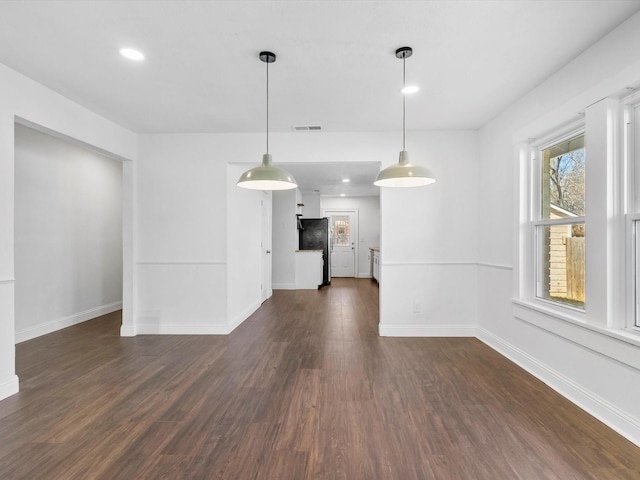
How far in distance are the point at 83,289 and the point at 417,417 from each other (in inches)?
198

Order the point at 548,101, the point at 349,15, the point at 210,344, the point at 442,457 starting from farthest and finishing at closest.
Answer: the point at 210,344, the point at 548,101, the point at 349,15, the point at 442,457

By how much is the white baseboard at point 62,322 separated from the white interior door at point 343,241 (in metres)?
6.37

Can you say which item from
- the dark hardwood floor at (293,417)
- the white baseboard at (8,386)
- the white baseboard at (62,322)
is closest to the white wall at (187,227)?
the dark hardwood floor at (293,417)

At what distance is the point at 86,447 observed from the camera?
191 cm

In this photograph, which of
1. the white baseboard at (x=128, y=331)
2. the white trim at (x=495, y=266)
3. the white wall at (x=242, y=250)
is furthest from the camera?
the white wall at (x=242, y=250)

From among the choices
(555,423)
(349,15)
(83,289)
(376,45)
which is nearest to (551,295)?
(555,423)

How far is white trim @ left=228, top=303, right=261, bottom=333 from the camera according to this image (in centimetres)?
436

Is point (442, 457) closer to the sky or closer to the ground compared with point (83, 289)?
closer to the ground

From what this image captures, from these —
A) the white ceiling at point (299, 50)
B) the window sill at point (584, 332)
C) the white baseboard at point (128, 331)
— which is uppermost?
the white ceiling at point (299, 50)

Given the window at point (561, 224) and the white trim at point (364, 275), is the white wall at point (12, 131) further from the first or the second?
the white trim at point (364, 275)

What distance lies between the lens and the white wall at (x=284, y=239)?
7891mm

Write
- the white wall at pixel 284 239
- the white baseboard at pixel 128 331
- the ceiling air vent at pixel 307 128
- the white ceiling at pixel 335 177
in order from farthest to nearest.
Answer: the white wall at pixel 284 239, the white ceiling at pixel 335 177, the white baseboard at pixel 128 331, the ceiling air vent at pixel 307 128

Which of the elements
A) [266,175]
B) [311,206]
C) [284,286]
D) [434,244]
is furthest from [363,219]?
[266,175]

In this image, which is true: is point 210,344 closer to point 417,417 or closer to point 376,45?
point 417,417
